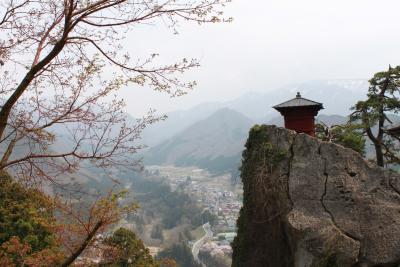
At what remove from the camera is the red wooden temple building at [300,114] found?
13.7 m

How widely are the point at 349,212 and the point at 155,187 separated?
17393 cm

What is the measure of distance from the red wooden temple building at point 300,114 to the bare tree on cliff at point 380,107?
4518 mm

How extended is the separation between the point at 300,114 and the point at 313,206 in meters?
3.60

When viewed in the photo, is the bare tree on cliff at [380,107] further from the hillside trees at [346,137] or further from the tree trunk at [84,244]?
the tree trunk at [84,244]

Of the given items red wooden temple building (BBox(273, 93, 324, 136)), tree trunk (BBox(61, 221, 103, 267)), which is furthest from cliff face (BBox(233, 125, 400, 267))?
tree trunk (BBox(61, 221, 103, 267))

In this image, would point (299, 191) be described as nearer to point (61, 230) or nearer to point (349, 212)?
point (349, 212)

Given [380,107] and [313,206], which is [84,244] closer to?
[313,206]

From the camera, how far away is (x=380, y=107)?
1791 cm

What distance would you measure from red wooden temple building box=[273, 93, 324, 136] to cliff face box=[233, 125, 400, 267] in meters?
1.01

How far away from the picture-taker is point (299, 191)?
12.0 metres

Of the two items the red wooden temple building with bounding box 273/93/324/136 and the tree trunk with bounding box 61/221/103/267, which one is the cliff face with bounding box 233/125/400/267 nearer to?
the red wooden temple building with bounding box 273/93/324/136

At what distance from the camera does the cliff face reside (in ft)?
35.2

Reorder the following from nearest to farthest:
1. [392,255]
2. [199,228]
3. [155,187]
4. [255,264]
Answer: [392,255]
[255,264]
[199,228]
[155,187]

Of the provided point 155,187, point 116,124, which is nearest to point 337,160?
point 116,124
